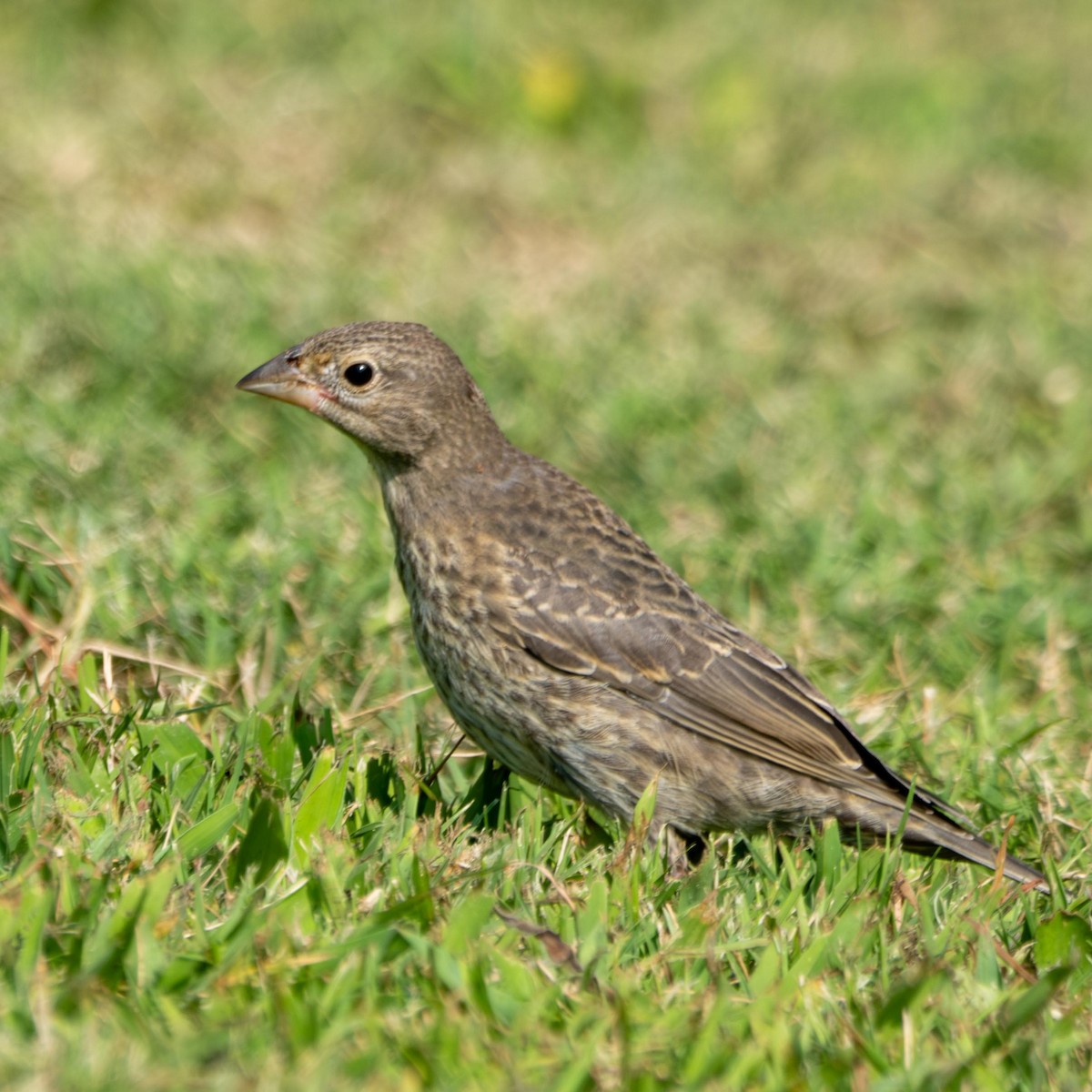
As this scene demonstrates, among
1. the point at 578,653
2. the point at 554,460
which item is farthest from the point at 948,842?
the point at 554,460

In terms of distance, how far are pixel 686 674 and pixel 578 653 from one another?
1.04 feet

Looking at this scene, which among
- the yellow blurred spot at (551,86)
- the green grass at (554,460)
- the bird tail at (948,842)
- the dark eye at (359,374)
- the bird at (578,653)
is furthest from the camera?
the yellow blurred spot at (551,86)

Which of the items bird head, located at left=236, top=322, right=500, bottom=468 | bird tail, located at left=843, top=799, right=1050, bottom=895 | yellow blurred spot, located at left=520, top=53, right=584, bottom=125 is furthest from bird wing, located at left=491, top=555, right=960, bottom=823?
yellow blurred spot, located at left=520, top=53, right=584, bottom=125

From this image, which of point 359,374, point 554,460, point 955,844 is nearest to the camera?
point 955,844

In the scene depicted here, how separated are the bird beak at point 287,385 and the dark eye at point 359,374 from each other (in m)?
0.09

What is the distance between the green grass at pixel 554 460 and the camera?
3330 mm

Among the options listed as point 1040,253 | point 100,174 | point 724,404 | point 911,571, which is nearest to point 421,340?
point 911,571

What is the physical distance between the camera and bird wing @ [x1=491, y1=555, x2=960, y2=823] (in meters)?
4.61

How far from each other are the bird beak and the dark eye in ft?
0.29

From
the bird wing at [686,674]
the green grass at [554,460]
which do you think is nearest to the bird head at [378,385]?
the bird wing at [686,674]

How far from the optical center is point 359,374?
487 cm

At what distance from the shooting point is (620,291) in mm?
8852

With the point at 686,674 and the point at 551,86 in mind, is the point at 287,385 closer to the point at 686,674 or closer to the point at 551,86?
the point at 686,674

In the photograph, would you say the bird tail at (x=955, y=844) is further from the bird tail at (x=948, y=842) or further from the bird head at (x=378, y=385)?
the bird head at (x=378, y=385)
